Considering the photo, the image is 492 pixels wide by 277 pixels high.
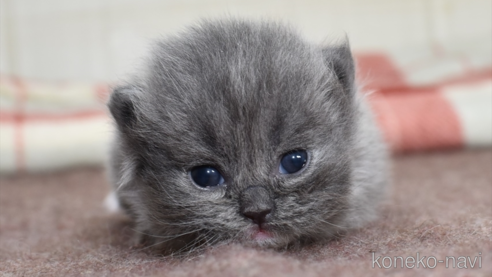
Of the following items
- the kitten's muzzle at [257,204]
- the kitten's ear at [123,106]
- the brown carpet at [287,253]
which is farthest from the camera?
the kitten's ear at [123,106]

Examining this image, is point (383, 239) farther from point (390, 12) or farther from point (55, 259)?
point (390, 12)

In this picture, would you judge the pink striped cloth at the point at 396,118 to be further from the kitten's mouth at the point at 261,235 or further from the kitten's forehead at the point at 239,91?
the kitten's mouth at the point at 261,235

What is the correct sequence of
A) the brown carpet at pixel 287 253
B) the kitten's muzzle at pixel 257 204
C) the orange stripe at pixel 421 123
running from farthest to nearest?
1. the orange stripe at pixel 421 123
2. the kitten's muzzle at pixel 257 204
3. the brown carpet at pixel 287 253

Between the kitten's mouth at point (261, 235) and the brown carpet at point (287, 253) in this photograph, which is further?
the kitten's mouth at point (261, 235)

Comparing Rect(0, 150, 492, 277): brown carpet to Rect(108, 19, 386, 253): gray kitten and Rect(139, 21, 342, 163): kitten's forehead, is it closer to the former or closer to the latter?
Rect(108, 19, 386, 253): gray kitten

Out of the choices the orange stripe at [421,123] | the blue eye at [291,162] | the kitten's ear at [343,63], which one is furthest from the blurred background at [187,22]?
the blue eye at [291,162]

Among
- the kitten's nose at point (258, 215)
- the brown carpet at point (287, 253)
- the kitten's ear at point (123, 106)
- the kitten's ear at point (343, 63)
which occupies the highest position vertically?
the kitten's ear at point (343, 63)

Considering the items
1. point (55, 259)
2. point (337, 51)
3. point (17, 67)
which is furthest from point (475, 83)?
point (17, 67)
